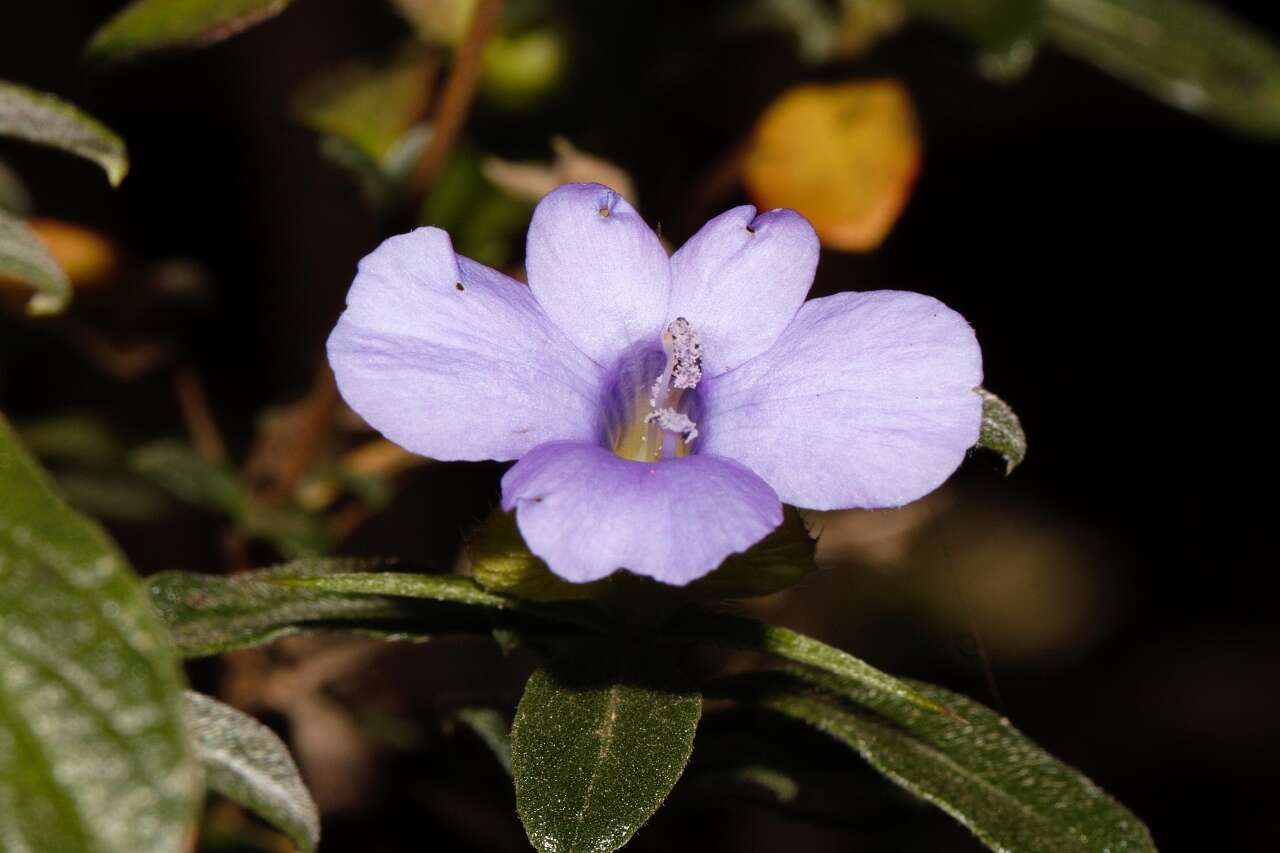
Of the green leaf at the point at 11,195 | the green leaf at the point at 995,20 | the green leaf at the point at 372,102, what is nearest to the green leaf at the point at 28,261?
the green leaf at the point at 11,195

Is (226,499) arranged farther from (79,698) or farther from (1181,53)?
(1181,53)

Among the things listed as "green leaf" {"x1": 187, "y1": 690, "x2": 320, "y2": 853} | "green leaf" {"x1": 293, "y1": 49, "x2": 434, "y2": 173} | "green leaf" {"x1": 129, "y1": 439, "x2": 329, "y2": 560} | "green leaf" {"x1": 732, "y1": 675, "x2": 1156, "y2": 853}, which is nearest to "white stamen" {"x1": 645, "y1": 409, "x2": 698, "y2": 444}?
"green leaf" {"x1": 732, "y1": 675, "x2": 1156, "y2": 853}

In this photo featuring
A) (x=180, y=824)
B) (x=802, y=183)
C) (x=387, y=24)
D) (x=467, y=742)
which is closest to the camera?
(x=180, y=824)

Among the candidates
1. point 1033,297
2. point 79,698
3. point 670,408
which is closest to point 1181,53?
point 1033,297

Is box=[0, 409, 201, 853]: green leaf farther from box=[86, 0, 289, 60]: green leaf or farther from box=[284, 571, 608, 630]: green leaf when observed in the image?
box=[86, 0, 289, 60]: green leaf

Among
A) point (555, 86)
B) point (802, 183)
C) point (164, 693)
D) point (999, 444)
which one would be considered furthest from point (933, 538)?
point (164, 693)

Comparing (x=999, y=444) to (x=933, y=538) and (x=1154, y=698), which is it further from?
(x=1154, y=698)

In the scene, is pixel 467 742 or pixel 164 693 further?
pixel 467 742
